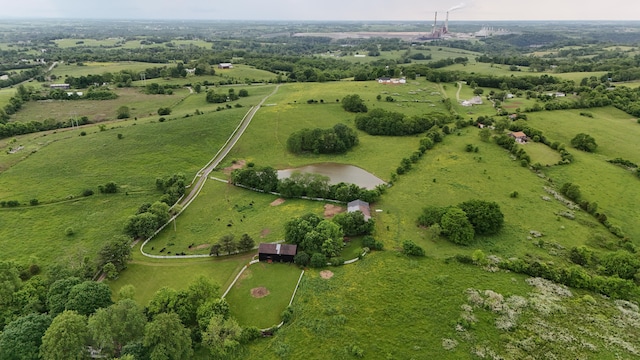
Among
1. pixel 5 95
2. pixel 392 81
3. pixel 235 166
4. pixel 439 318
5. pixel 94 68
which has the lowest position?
pixel 439 318

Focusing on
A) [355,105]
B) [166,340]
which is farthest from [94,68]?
[166,340]

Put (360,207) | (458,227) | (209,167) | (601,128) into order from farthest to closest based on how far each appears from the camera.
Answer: (601,128) → (209,167) → (360,207) → (458,227)

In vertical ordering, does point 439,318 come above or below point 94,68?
below

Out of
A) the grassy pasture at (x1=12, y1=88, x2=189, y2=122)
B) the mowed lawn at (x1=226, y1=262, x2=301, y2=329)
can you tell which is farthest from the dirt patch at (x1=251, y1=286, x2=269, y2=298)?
the grassy pasture at (x1=12, y1=88, x2=189, y2=122)

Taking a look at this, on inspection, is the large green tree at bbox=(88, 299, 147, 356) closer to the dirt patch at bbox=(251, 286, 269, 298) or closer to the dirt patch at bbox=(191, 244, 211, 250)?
the dirt patch at bbox=(251, 286, 269, 298)

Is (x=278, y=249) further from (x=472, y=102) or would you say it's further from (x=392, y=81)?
(x=392, y=81)
